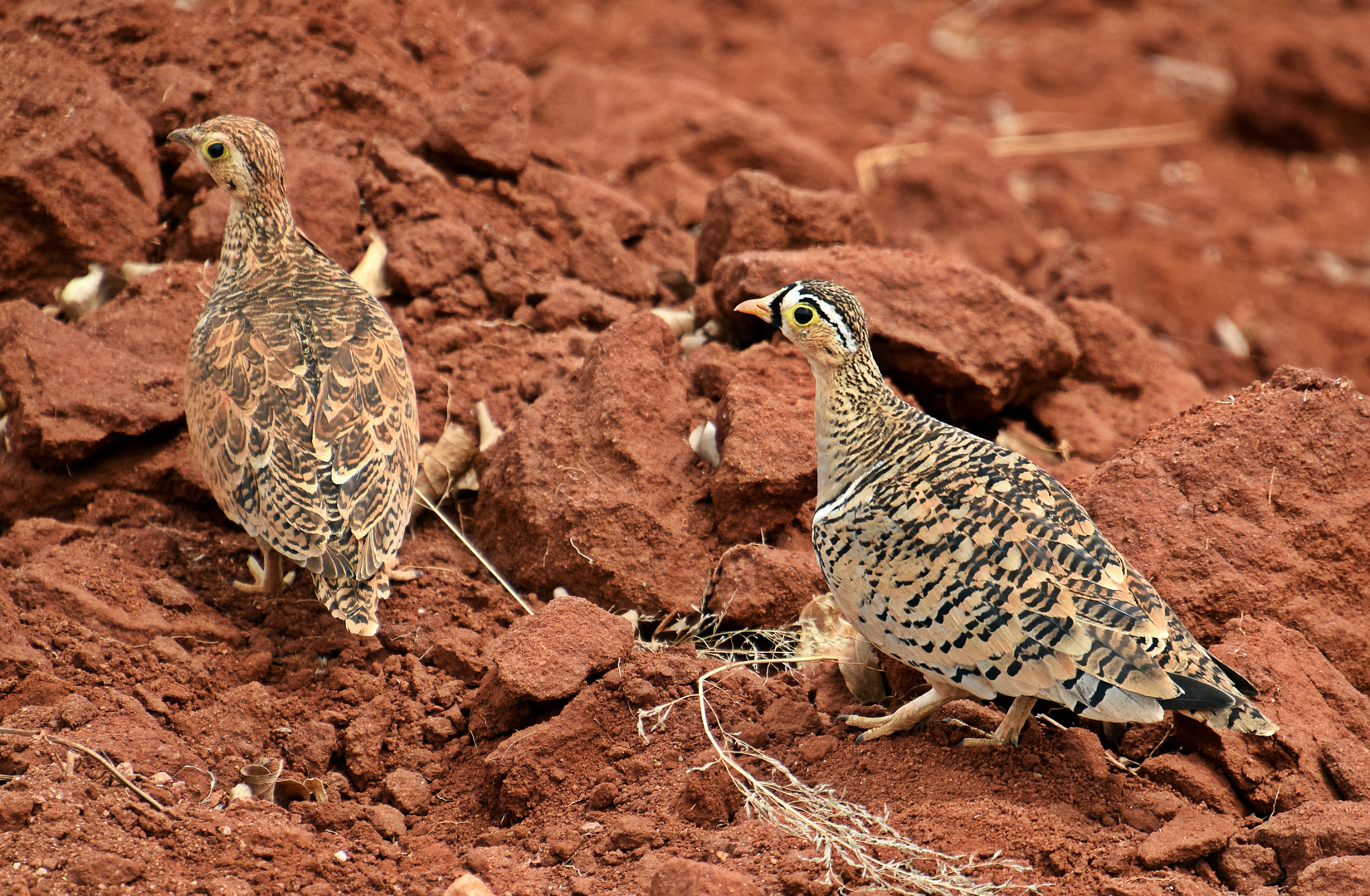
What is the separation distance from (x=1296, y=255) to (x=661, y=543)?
28.9 ft

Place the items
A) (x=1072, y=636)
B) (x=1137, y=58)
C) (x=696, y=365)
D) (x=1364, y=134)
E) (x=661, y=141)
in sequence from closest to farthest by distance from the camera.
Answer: (x=1072, y=636)
(x=696, y=365)
(x=661, y=141)
(x=1364, y=134)
(x=1137, y=58)

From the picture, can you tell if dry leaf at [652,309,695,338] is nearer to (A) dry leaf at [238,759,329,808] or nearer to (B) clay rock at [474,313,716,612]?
(B) clay rock at [474,313,716,612]

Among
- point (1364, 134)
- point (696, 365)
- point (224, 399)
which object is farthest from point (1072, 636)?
point (1364, 134)

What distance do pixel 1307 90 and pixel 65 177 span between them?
12.3m

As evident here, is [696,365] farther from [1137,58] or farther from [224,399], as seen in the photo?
[1137,58]

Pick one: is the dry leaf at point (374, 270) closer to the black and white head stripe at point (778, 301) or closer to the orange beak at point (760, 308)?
the orange beak at point (760, 308)

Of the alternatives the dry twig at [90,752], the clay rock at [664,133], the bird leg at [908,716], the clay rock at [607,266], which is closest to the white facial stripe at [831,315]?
the bird leg at [908,716]

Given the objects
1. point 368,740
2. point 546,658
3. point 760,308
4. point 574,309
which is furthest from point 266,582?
point 760,308

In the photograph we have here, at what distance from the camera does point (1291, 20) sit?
48.0 ft

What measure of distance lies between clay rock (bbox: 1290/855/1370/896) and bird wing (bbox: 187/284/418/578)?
3.48m

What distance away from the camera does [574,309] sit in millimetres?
6867

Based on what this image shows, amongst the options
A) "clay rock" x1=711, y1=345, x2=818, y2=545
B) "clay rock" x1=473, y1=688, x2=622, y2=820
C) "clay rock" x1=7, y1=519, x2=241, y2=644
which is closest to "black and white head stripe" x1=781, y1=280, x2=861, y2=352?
"clay rock" x1=711, y1=345, x2=818, y2=545

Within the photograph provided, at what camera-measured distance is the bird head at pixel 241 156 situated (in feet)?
19.0

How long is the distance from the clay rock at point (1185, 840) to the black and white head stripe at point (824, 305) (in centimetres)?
214
